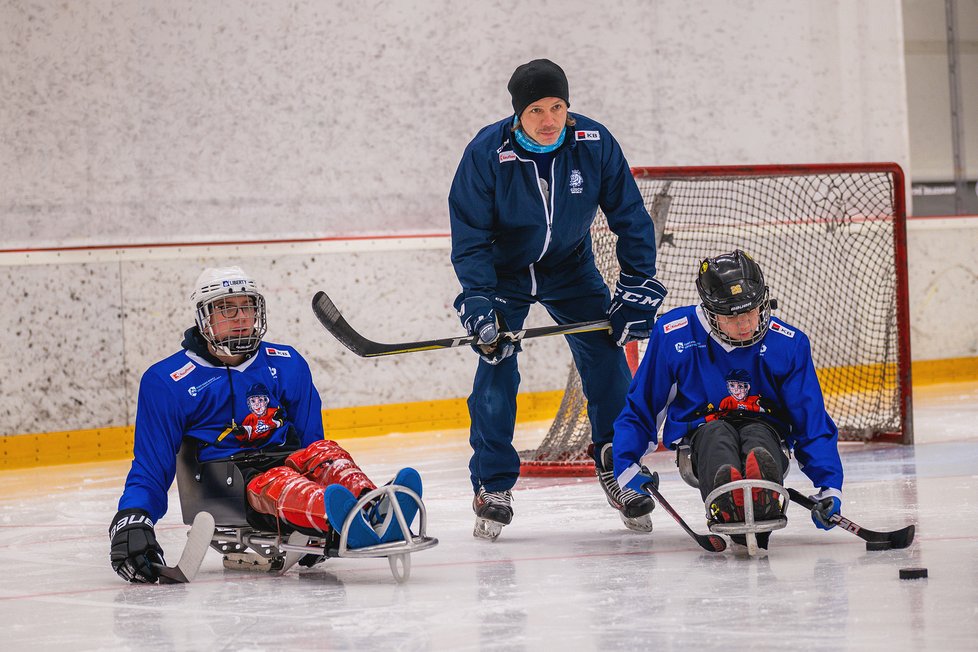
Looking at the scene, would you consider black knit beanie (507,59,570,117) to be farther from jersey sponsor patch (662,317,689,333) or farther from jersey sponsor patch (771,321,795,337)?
jersey sponsor patch (771,321,795,337)

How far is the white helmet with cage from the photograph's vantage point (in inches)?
135

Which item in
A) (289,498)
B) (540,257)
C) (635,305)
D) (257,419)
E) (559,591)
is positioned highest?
(540,257)

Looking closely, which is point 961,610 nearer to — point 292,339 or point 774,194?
point 292,339

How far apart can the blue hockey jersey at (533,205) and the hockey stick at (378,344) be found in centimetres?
15

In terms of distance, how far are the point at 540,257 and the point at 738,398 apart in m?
0.77

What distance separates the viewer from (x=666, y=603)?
9.11 ft

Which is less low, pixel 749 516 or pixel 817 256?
pixel 817 256

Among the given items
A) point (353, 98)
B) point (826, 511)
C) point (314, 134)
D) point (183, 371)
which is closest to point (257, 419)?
point (183, 371)

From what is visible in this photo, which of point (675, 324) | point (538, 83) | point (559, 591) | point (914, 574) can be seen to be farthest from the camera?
point (538, 83)

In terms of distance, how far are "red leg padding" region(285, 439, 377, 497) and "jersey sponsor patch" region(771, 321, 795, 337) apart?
1111 millimetres

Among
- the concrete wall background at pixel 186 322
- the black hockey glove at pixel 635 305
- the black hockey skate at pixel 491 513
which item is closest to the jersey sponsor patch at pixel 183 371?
the black hockey skate at pixel 491 513

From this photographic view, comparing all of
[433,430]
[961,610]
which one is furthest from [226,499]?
[433,430]

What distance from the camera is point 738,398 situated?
3.47 m

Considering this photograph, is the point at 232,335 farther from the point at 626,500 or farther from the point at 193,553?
the point at 626,500
